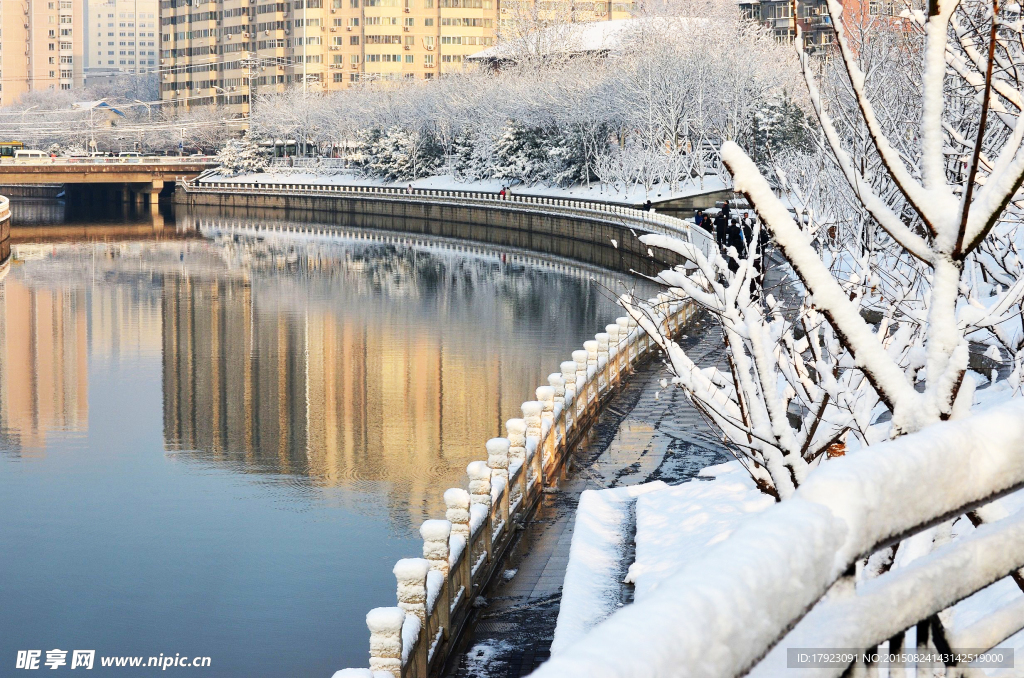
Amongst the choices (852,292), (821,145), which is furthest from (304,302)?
(852,292)

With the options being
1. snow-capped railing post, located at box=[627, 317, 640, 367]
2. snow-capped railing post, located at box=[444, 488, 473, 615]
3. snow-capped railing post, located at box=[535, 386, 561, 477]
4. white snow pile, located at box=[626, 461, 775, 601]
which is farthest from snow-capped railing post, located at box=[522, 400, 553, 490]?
snow-capped railing post, located at box=[627, 317, 640, 367]

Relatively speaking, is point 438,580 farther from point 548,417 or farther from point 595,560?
point 548,417

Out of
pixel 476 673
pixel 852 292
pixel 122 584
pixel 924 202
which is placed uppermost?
pixel 924 202

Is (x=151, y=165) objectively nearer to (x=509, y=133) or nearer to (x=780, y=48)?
(x=509, y=133)

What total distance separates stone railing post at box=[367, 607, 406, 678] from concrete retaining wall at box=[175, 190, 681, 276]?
1267 inches

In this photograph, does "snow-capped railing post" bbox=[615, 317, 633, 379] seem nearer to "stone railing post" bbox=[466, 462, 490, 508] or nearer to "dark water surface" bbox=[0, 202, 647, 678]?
"dark water surface" bbox=[0, 202, 647, 678]

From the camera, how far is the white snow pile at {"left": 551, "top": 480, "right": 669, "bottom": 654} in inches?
395

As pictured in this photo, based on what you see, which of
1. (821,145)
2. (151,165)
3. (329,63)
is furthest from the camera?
(329,63)

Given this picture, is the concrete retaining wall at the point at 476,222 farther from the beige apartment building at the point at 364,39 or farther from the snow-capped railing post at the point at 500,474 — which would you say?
the beige apartment building at the point at 364,39

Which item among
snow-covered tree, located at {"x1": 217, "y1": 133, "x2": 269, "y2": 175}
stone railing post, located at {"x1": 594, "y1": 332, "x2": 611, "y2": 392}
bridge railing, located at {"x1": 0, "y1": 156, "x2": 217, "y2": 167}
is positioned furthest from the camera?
snow-covered tree, located at {"x1": 217, "y1": 133, "x2": 269, "y2": 175}

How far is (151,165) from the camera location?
9438 centimetres

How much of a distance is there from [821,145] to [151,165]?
76025mm

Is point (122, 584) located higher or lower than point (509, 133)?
lower

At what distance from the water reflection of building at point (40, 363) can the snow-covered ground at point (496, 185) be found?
2751 centimetres
